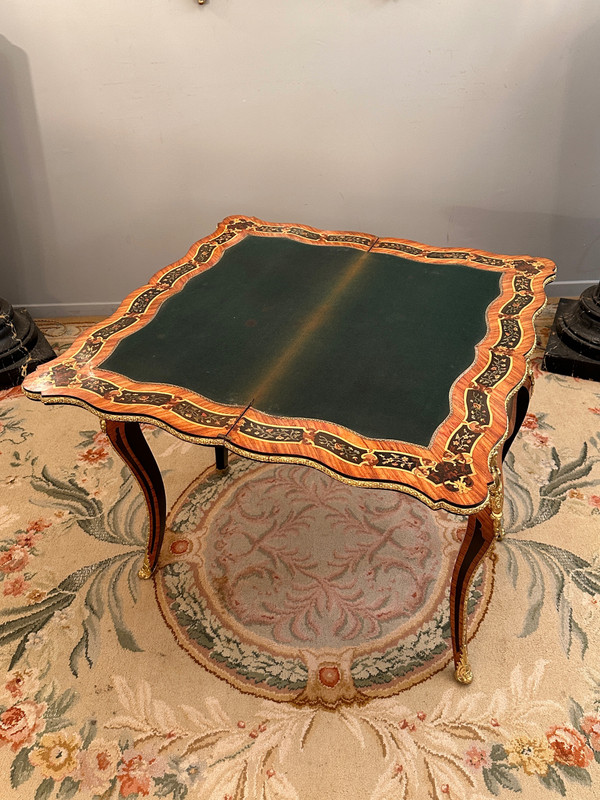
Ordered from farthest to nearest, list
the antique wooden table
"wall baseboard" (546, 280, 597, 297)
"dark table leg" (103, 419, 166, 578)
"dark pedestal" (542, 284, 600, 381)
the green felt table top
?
"wall baseboard" (546, 280, 597, 297) < "dark pedestal" (542, 284, 600, 381) < "dark table leg" (103, 419, 166, 578) < the green felt table top < the antique wooden table

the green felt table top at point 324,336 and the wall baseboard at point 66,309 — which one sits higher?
the green felt table top at point 324,336

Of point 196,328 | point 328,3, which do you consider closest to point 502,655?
point 196,328

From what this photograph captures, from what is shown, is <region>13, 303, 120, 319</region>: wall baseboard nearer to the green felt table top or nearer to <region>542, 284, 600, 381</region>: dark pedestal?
the green felt table top

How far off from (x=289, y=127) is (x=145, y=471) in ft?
5.77

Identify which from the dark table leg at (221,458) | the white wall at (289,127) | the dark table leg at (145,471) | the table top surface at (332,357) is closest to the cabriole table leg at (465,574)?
the table top surface at (332,357)

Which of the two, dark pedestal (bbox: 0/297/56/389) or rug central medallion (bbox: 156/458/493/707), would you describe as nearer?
rug central medallion (bbox: 156/458/493/707)

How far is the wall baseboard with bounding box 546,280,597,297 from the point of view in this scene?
3281 mm

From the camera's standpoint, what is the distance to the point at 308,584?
2.01 m

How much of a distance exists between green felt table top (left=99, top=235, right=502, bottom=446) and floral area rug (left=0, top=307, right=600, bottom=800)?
2.45ft

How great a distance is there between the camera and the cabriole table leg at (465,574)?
1.46 m

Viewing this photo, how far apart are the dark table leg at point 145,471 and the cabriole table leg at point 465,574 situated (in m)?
0.87

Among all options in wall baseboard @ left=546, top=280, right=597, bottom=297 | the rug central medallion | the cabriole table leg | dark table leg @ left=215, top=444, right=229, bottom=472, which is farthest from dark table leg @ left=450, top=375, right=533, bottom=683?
wall baseboard @ left=546, top=280, right=597, bottom=297

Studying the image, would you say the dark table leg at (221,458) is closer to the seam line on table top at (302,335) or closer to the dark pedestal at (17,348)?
the seam line on table top at (302,335)

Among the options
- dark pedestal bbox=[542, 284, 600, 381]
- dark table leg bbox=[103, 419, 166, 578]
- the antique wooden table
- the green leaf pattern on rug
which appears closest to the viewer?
the antique wooden table
